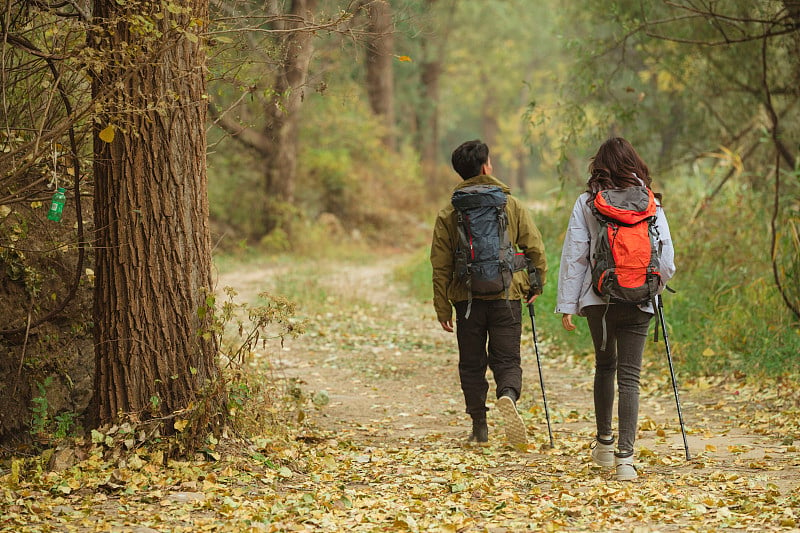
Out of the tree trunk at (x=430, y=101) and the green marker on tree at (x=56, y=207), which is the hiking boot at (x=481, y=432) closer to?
the green marker on tree at (x=56, y=207)

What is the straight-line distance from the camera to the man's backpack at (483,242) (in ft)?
19.1

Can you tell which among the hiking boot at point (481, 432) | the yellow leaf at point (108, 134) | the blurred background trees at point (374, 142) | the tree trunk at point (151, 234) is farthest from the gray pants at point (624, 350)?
the yellow leaf at point (108, 134)

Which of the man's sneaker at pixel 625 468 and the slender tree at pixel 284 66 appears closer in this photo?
the man's sneaker at pixel 625 468

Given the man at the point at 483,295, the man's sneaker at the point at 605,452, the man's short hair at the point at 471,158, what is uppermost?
the man's short hair at the point at 471,158

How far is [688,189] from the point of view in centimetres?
1258

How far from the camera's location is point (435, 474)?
532 cm

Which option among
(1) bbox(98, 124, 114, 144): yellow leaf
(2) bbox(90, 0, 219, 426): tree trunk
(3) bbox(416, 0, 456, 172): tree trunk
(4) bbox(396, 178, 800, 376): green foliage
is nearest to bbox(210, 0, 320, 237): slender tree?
(2) bbox(90, 0, 219, 426): tree trunk

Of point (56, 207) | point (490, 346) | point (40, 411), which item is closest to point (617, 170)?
point (490, 346)

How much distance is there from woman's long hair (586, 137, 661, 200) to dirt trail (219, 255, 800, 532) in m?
1.69

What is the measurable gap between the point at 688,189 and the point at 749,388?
5512 mm

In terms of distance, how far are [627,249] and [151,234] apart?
2667mm

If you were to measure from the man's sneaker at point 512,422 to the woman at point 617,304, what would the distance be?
68 cm

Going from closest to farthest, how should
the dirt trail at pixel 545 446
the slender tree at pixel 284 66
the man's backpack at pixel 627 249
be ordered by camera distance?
the dirt trail at pixel 545 446 < the man's backpack at pixel 627 249 < the slender tree at pixel 284 66

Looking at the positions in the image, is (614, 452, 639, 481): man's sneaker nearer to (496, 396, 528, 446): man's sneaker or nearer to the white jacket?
(496, 396, 528, 446): man's sneaker
